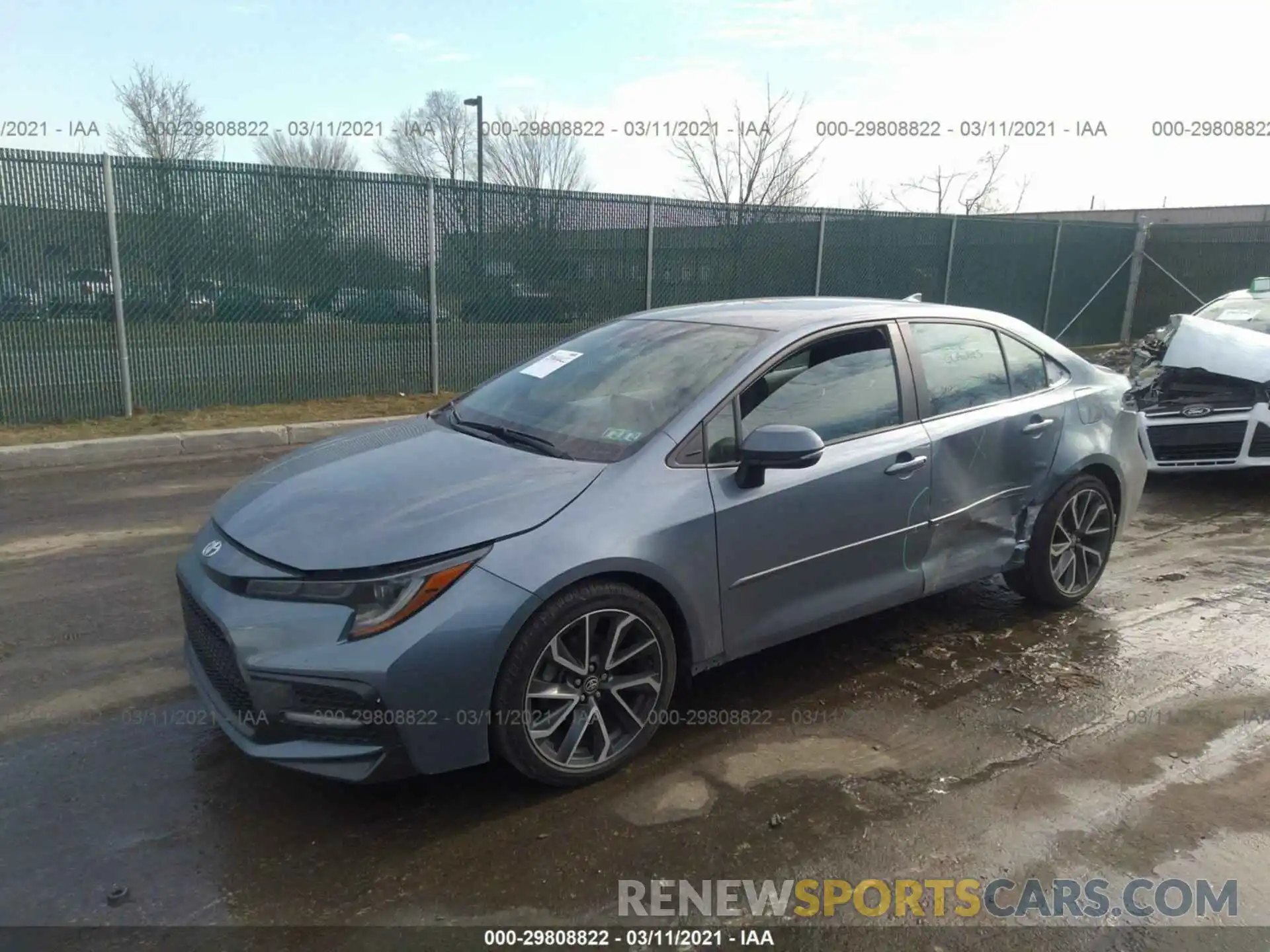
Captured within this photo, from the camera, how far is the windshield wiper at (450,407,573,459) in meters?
3.39

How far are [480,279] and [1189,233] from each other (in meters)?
15.3

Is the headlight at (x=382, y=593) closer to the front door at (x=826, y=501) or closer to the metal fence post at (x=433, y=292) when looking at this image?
the front door at (x=826, y=501)

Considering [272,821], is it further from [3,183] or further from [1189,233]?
[1189,233]

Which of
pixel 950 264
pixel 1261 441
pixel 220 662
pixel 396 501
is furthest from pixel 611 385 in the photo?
pixel 950 264

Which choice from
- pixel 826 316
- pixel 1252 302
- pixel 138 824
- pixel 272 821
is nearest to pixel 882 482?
pixel 826 316

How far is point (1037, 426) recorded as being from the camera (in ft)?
14.4

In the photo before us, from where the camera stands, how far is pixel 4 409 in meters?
8.81

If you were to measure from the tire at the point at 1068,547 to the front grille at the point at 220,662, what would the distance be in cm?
362

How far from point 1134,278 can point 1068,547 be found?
1731cm

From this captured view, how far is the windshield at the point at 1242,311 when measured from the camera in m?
8.07

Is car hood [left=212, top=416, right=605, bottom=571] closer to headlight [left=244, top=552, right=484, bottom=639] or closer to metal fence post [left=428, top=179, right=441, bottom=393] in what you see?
headlight [left=244, top=552, right=484, bottom=639]

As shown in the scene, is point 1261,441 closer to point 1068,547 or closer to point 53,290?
point 1068,547

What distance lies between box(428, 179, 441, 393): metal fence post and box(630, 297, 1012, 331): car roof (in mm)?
7226

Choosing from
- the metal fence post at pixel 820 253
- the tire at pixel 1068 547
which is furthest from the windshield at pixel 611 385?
the metal fence post at pixel 820 253
